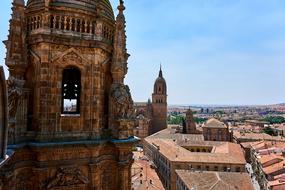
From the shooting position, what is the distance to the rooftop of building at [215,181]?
129ft

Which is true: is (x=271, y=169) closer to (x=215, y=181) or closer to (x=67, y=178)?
(x=215, y=181)

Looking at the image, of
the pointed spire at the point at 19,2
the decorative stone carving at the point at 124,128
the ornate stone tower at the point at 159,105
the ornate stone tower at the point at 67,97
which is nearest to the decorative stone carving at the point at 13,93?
the ornate stone tower at the point at 67,97

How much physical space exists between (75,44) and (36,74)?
1915 mm

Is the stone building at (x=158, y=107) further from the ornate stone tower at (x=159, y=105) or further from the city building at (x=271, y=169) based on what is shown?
the city building at (x=271, y=169)

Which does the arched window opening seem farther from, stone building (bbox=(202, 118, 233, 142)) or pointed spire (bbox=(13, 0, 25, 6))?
stone building (bbox=(202, 118, 233, 142))

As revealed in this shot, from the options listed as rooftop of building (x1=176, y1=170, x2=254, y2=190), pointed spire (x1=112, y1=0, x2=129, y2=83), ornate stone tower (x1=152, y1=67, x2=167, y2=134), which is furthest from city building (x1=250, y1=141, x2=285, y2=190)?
ornate stone tower (x1=152, y1=67, x2=167, y2=134)

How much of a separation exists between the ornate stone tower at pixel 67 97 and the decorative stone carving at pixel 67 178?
36 mm

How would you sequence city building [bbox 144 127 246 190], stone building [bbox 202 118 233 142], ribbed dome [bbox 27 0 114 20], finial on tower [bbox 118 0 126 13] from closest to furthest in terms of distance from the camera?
ribbed dome [bbox 27 0 114 20] → finial on tower [bbox 118 0 126 13] → city building [bbox 144 127 246 190] → stone building [bbox 202 118 233 142]

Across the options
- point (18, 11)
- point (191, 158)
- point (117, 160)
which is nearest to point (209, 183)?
point (191, 158)

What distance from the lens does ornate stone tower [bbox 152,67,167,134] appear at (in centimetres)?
Result: 11069

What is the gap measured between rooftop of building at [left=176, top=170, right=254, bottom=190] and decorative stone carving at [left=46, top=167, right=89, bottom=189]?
3105 centimetres

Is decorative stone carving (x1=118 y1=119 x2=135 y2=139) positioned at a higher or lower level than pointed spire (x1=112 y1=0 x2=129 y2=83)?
lower

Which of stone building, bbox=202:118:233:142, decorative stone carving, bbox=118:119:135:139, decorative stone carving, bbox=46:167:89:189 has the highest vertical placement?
decorative stone carving, bbox=118:119:135:139

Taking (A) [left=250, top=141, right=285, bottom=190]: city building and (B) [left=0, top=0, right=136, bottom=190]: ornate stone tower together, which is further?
(A) [left=250, top=141, right=285, bottom=190]: city building
